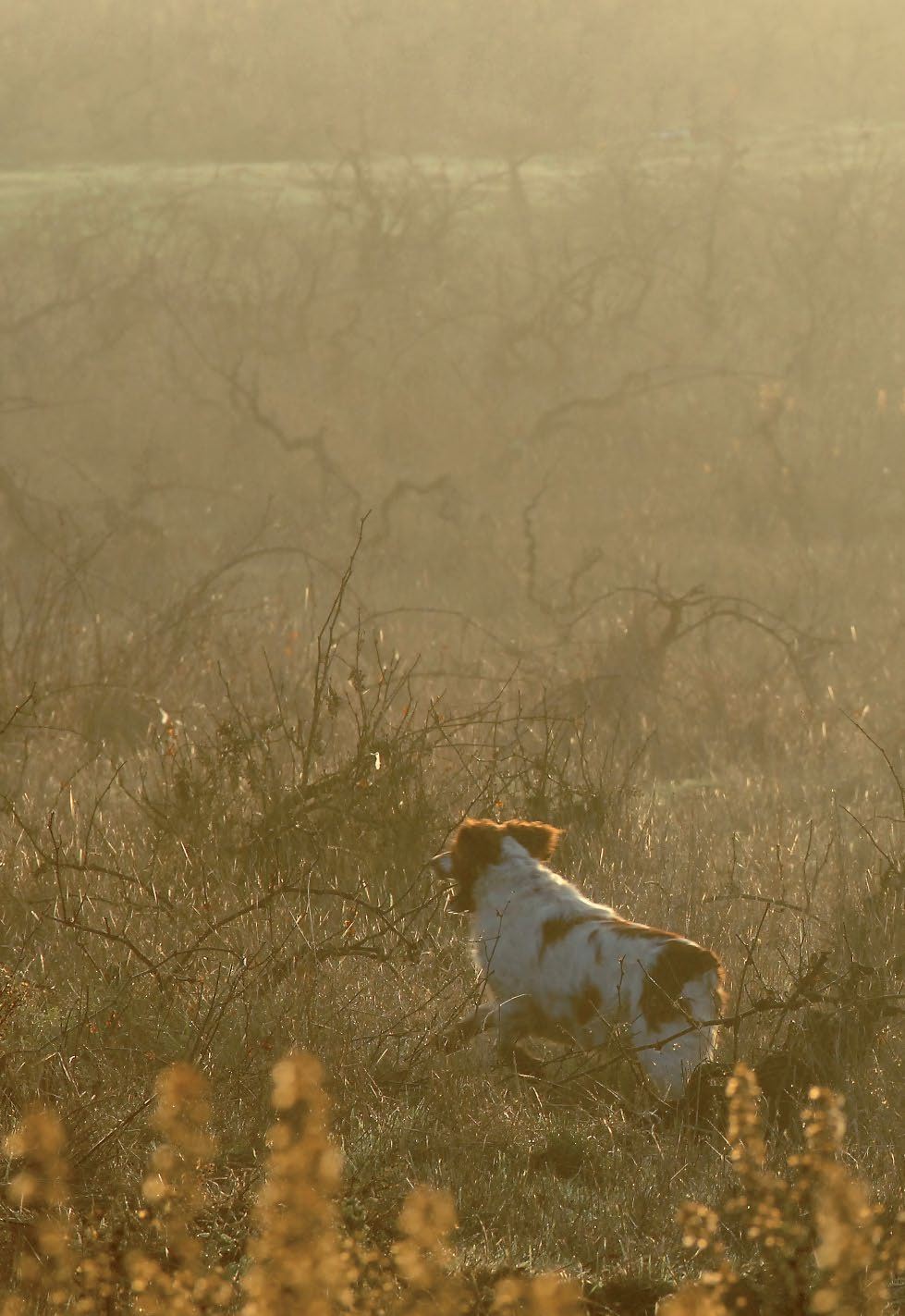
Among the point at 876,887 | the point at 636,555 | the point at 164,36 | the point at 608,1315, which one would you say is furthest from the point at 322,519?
the point at 164,36

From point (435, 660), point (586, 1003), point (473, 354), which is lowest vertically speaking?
point (435, 660)

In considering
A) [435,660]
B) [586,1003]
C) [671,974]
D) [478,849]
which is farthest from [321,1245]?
[435,660]

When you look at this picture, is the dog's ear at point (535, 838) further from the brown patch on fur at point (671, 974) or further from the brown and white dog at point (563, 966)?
the brown patch on fur at point (671, 974)

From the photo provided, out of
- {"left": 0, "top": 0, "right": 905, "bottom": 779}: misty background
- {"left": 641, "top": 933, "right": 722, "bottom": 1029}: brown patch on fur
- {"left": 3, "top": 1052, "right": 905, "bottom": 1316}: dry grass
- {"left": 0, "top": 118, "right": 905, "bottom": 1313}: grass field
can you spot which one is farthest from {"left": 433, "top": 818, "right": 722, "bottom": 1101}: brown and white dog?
{"left": 0, "top": 0, "right": 905, "bottom": 779}: misty background

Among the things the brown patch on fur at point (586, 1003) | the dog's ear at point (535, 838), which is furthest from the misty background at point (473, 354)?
the brown patch on fur at point (586, 1003)

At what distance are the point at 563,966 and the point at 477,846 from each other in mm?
488

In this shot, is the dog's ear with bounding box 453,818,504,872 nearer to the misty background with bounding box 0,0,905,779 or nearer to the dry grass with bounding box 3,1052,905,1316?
the dry grass with bounding box 3,1052,905,1316

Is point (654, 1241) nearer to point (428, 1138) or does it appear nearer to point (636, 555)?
point (428, 1138)

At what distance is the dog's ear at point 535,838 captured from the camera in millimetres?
4500

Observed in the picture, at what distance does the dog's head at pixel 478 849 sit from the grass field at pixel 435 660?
224mm

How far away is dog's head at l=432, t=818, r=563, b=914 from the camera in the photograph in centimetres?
441

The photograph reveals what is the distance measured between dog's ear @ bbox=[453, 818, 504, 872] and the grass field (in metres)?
0.27

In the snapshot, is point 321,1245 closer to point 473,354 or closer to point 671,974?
point 671,974

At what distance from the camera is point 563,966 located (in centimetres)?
405
